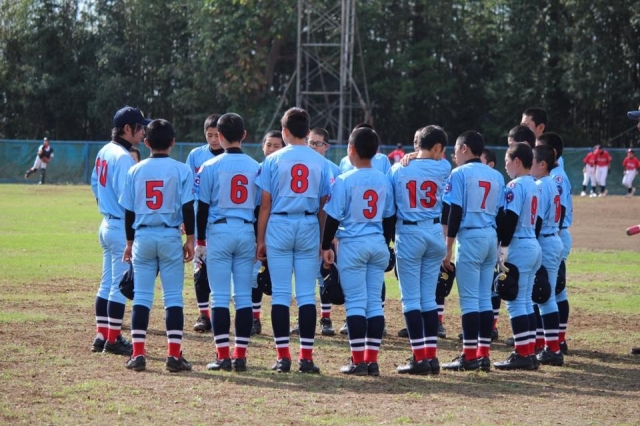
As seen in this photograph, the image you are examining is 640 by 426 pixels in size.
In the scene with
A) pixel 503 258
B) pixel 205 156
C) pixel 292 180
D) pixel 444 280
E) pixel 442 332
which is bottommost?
pixel 442 332

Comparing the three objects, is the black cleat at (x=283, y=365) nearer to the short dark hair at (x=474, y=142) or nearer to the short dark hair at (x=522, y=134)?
the short dark hair at (x=474, y=142)

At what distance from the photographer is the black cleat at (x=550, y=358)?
959 cm

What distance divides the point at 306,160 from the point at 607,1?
40.1 meters

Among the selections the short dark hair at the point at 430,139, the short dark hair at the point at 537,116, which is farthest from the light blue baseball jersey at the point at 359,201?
the short dark hair at the point at 537,116

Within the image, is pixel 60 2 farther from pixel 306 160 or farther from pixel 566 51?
pixel 306 160

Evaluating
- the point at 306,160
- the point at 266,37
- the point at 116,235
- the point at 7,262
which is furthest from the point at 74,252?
the point at 266,37

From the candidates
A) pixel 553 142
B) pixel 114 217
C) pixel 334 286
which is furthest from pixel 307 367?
pixel 553 142

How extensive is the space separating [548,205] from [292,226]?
Result: 8.74ft

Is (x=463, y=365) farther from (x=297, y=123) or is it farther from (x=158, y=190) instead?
(x=158, y=190)

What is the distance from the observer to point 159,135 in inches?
344

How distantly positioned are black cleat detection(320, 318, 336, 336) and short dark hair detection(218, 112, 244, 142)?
310 cm

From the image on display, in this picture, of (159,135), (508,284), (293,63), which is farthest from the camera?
(293,63)

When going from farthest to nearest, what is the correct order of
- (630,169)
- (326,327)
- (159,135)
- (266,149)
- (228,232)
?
1. (630,169)
2. (326,327)
3. (266,149)
4. (159,135)
5. (228,232)

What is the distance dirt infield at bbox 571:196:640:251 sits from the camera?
2183 centimetres
